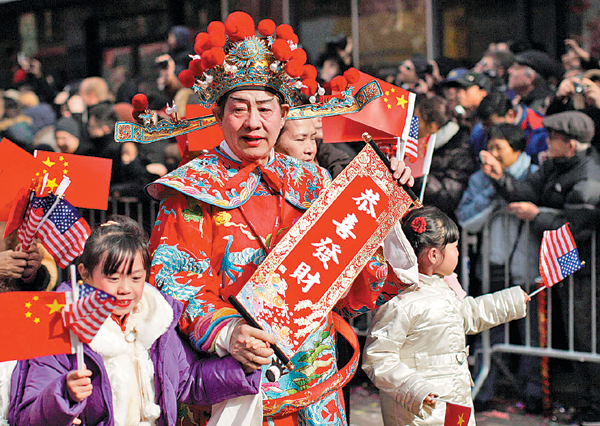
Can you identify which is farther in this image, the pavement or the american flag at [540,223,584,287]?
the pavement

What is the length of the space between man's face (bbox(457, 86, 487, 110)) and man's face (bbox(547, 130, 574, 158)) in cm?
95

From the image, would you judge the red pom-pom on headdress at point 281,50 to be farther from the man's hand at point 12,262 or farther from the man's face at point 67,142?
the man's face at point 67,142

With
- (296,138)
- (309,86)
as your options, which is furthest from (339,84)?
(296,138)

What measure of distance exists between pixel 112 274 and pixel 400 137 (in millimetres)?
1354

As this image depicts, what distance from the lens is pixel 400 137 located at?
317 centimetres

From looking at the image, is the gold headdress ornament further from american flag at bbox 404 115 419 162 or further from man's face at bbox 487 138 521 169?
man's face at bbox 487 138 521 169

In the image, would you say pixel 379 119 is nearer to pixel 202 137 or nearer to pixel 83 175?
pixel 202 137

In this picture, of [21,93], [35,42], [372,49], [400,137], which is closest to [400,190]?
[400,137]

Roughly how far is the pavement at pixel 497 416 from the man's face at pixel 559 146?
1740mm

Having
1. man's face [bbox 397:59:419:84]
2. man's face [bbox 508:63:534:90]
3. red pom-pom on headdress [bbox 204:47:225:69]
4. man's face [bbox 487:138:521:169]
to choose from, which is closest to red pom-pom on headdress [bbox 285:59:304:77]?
red pom-pom on headdress [bbox 204:47:225:69]

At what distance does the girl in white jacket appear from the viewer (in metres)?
3.29

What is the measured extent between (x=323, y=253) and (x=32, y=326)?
0.96 metres

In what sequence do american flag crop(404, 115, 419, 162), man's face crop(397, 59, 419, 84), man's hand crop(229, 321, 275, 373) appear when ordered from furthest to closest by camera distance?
man's face crop(397, 59, 419, 84), american flag crop(404, 115, 419, 162), man's hand crop(229, 321, 275, 373)

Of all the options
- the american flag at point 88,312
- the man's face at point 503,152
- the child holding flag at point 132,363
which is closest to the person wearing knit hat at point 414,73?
the man's face at point 503,152
